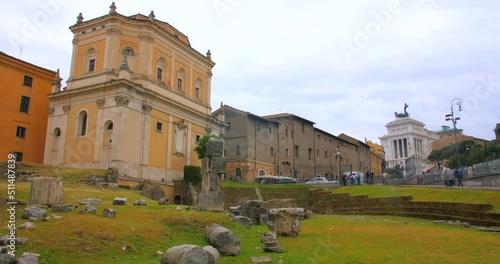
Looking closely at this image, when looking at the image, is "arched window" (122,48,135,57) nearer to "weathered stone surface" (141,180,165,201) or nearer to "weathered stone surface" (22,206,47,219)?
"weathered stone surface" (141,180,165,201)

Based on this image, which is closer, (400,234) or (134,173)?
(400,234)

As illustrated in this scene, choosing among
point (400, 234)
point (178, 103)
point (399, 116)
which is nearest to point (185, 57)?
point (178, 103)

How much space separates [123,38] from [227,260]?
3180 cm

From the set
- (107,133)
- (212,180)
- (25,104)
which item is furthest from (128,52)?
(212,180)

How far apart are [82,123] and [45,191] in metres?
23.9

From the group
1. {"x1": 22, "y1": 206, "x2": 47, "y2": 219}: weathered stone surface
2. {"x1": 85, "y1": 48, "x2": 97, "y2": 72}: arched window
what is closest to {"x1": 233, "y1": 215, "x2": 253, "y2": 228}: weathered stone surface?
{"x1": 22, "y1": 206, "x2": 47, "y2": 219}: weathered stone surface

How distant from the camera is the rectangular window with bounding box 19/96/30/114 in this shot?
36.5 m

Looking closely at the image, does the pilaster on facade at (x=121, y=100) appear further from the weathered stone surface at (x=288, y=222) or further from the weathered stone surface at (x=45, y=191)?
the weathered stone surface at (x=288, y=222)

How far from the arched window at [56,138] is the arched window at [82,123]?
227 centimetres

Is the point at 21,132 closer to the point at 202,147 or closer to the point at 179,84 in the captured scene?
the point at 179,84

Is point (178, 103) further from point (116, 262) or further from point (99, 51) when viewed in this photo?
point (116, 262)

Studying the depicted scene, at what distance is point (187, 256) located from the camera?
6.66 metres

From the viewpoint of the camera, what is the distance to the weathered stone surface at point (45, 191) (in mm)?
11930

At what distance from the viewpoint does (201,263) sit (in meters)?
6.72
